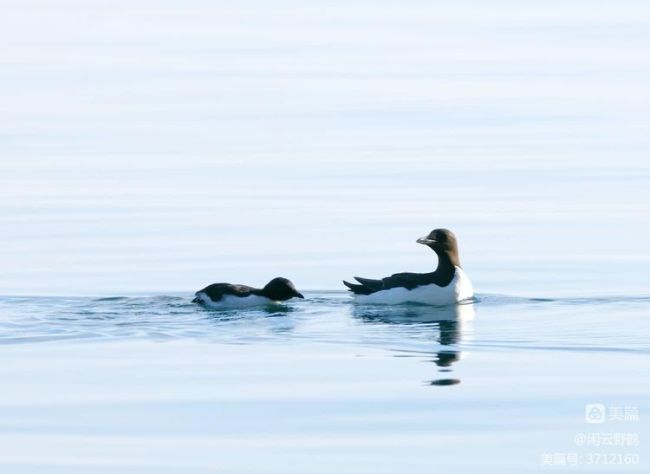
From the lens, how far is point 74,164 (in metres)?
36.4

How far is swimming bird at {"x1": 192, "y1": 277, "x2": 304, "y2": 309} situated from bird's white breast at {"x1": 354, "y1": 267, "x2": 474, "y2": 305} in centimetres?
96

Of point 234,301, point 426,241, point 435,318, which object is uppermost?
point 426,241

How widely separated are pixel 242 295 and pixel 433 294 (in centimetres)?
249

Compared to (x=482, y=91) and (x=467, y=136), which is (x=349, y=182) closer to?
(x=467, y=136)

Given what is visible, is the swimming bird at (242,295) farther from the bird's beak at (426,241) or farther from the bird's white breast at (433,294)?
the bird's beak at (426,241)

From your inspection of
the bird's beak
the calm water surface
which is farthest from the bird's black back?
the bird's beak

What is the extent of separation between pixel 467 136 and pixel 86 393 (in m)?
23.6

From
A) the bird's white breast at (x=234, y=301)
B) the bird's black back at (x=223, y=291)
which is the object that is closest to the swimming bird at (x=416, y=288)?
the bird's white breast at (x=234, y=301)

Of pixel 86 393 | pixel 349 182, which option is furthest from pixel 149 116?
pixel 86 393

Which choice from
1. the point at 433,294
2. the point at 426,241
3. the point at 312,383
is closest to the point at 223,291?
the point at 433,294

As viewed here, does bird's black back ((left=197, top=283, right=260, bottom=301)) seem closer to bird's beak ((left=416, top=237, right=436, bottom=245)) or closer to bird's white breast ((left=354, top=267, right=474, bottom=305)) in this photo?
bird's white breast ((left=354, top=267, right=474, bottom=305))

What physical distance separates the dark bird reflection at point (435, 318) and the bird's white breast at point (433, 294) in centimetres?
12

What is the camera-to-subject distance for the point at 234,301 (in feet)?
75.7

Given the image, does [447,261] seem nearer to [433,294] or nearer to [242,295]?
[433,294]
